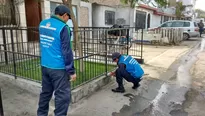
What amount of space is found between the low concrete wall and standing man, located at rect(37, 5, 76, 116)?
1028 millimetres

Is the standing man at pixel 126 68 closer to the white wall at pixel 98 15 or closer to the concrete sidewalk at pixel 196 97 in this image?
the concrete sidewalk at pixel 196 97

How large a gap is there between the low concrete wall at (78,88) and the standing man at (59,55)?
1.03 metres

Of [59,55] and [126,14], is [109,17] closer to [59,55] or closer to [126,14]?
[126,14]

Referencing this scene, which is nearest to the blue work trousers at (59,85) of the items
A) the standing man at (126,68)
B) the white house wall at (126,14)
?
the standing man at (126,68)

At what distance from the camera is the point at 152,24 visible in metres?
22.7

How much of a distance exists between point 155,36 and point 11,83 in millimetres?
10606

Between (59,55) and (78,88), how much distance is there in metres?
1.47

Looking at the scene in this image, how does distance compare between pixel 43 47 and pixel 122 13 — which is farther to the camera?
pixel 122 13

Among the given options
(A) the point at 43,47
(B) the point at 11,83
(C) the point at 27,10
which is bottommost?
(B) the point at 11,83

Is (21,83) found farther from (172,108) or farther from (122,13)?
(122,13)

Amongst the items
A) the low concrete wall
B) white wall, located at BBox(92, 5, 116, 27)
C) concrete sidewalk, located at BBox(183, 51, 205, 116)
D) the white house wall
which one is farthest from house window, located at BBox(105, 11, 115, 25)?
the low concrete wall

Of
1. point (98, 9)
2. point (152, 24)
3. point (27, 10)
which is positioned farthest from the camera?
point (152, 24)

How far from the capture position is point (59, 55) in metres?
2.64

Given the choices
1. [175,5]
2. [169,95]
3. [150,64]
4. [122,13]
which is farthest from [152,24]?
[169,95]
